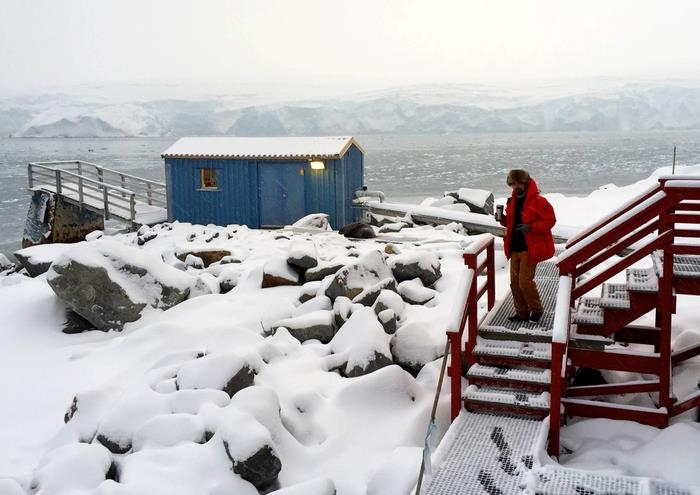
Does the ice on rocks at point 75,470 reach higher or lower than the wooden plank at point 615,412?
lower

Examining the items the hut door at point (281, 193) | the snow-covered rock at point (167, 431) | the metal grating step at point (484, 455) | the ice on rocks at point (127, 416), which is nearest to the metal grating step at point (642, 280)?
the metal grating step at point (484, 455)

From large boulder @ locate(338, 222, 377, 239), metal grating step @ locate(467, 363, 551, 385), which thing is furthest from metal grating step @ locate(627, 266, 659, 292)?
large boulder @ locate(338, 222, 377, 239)

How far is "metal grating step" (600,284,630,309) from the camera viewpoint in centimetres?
712

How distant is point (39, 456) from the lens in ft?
22.2

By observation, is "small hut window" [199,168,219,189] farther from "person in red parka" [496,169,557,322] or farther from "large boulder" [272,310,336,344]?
"person in red parka" [496,169,557,322]

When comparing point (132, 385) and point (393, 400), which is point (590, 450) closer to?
point (393, 400)

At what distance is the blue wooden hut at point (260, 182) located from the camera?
1891 cm

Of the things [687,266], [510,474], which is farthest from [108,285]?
[687,266]

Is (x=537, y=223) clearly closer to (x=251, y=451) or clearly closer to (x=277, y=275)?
(x=251, y=451)

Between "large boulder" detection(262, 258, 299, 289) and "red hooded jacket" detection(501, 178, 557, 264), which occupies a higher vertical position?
"red hooded jacket" detection(501, 178, 557, 264)

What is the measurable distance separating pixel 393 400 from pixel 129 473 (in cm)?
277

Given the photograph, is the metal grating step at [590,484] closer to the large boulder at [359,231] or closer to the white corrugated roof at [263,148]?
the large boulder at [359,231]

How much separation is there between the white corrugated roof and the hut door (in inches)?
15.1

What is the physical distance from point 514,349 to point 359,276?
10.7 ft
